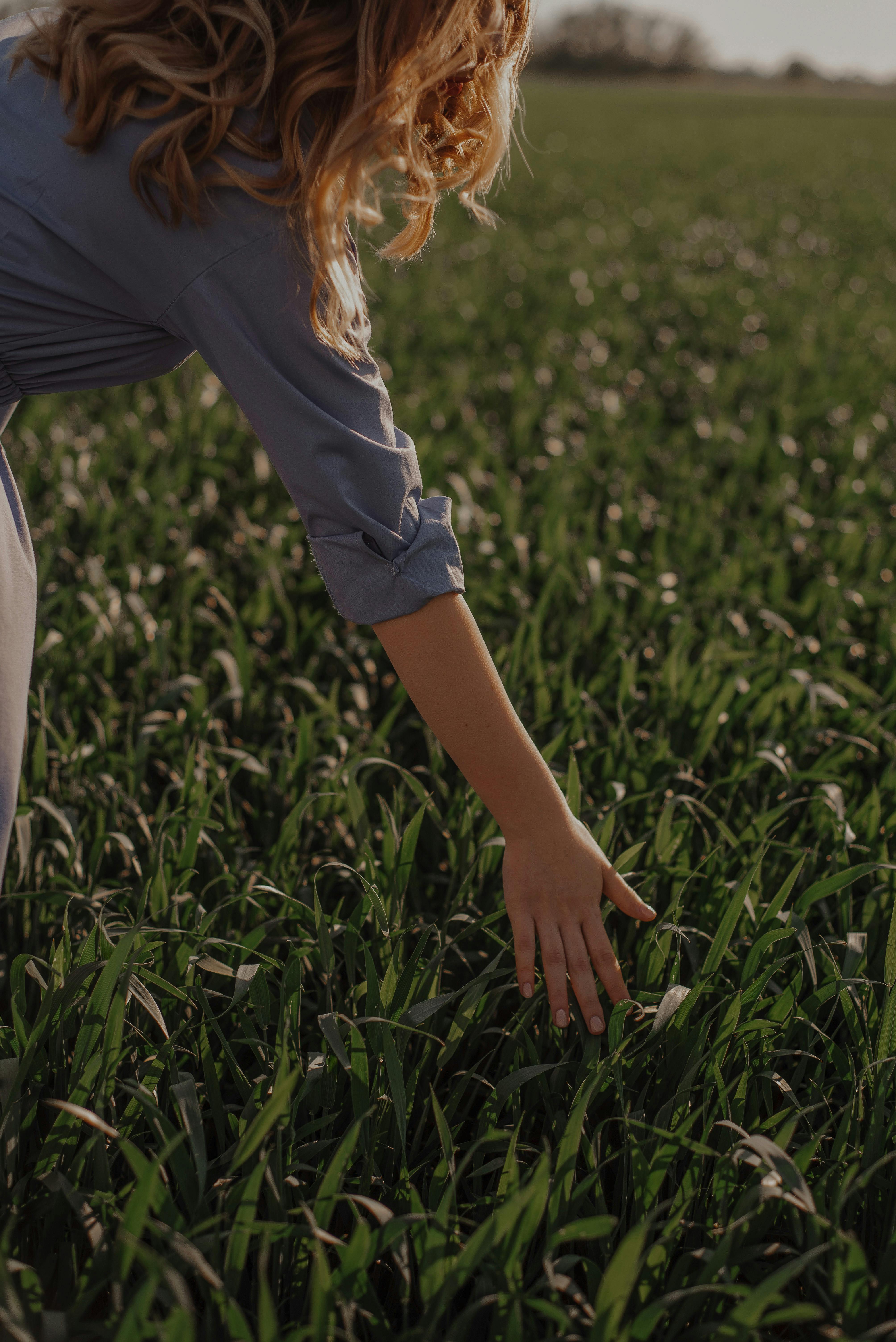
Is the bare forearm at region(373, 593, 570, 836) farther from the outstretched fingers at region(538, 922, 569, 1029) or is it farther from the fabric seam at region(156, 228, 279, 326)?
the fabric seam at region(156, 228, 279, 326)

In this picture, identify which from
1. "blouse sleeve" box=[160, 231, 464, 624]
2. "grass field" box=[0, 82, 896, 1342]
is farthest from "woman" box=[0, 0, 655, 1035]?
"grass field" box=[0, 82, 896, 1342]

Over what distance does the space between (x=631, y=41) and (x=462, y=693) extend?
95.2m

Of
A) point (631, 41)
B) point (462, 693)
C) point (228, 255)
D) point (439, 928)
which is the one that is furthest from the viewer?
point (631, 41)

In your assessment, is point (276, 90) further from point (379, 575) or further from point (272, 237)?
point (379, 575)

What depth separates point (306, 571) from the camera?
9.87ft

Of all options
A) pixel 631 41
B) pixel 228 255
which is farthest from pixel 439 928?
pixel 631 41

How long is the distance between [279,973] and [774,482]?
10.3 ft

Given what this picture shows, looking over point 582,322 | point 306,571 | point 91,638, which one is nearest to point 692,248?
point 582,322

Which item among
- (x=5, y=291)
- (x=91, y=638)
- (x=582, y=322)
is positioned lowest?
(x=91, y=638)

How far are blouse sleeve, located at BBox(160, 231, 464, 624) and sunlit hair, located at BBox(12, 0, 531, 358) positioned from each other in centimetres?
4

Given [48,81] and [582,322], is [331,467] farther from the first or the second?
[582,322]

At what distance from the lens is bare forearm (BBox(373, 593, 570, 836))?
1005 millimetres

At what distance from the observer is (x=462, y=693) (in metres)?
1.01

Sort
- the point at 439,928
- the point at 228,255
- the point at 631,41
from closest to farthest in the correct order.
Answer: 1. the point at 228,255
2. the point at 439,928
3. the point at 631,41
